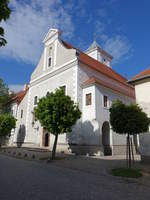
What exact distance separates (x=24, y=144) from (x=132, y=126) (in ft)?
69.0

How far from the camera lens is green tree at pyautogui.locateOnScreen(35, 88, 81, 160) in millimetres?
14656

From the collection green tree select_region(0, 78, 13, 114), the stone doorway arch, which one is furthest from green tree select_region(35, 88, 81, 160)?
green tree select_region(0, 78, 13, 114)

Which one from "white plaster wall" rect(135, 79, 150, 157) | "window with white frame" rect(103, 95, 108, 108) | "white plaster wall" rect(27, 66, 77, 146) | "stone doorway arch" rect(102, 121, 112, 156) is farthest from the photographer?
"white plaster wall" rect(27, 66, 77, 146)

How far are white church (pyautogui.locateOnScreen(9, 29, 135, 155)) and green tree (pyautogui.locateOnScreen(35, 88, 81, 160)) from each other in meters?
4.30

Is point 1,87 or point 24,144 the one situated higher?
point 1,87

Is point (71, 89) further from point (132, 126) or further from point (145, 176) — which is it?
point (145, 176)

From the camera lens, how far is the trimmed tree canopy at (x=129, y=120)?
977 cm

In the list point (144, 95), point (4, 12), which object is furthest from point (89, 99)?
point (4, 12)

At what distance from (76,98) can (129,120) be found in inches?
416

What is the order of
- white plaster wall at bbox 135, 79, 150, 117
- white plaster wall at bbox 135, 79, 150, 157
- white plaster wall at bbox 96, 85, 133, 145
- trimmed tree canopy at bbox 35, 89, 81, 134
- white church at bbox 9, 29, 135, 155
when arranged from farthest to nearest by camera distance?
white plaster wall at bbox 96, 85, 133, 145 → white church at bbox 9, 29, 135, 155 → trimmed tree canopy at bbox 35, 89, 81, 134 → white plaster wall at bbox 135, 79, 150, 117 → white plaster wall at bbox 135, 79, 150, 157

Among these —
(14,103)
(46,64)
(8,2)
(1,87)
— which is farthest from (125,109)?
(1,87)

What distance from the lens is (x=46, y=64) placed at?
1041 inches

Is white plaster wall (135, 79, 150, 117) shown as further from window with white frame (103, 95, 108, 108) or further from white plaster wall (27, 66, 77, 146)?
→ white plaster wall (27, 66, 77, 146)

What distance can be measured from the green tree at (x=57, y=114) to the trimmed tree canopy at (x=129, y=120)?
17.7ft
